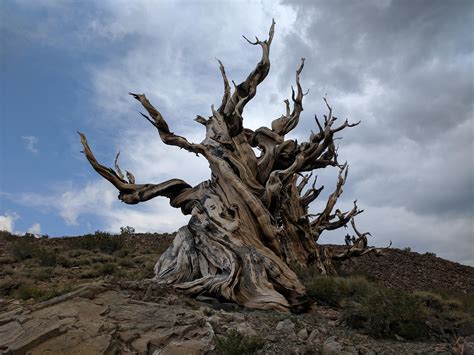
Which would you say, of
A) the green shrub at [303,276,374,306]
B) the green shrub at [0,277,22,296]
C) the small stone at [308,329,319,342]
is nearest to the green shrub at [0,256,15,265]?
the green shrub at [0,277,22,296]

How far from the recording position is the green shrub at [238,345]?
3.98 metres

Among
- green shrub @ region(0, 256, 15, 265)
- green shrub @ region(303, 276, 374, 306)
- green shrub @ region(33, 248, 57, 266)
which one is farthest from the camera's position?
green shrub @ region(0, 256, 15, 265)

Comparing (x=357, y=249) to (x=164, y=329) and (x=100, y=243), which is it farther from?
(x=164, y=329)

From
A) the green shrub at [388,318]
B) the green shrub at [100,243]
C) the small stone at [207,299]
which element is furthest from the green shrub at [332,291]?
the green shrub at [100,243]

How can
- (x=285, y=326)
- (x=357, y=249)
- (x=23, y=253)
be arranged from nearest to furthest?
(x=285, y=326) → (x=23, y=253) → (x=357, y=249)

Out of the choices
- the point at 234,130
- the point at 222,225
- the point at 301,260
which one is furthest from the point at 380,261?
the point at 222,225

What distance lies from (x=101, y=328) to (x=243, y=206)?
4.70m

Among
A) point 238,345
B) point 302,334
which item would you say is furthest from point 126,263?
point 238,345

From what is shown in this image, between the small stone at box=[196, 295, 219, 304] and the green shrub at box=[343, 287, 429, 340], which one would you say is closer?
the green shrub at box=[343, 287, 429, 340]

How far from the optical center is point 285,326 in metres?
5.00

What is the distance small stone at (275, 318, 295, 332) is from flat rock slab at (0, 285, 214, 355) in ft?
2.65

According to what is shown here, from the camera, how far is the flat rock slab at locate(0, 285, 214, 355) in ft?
13.7

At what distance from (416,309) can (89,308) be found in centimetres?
400

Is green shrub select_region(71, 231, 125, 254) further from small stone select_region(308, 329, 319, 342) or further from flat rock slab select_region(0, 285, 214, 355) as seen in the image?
small stone select_region(308, 329, 319, 342)
